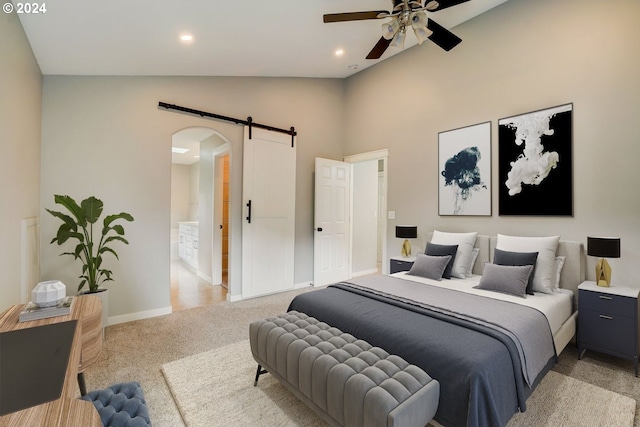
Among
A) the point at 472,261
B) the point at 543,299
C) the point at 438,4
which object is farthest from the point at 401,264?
the point at 438,4

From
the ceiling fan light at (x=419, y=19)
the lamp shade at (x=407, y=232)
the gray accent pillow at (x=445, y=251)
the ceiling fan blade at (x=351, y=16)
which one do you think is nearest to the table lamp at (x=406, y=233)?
the lamp shade at (x=407, y=232)

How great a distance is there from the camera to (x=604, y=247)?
8.28ft

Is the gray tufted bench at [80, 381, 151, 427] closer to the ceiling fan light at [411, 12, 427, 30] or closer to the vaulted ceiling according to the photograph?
the vaulted ceiling

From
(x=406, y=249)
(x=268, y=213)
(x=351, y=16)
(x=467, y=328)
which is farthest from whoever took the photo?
(x=268, y=213)

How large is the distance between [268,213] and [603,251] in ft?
12.3

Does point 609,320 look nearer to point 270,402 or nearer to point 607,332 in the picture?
point 607,332

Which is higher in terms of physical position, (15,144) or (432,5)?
(432,5)

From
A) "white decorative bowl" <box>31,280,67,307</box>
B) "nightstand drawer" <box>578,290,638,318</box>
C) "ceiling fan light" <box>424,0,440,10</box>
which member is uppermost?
"ceiling fan light" <box>424,0,440,10</box>

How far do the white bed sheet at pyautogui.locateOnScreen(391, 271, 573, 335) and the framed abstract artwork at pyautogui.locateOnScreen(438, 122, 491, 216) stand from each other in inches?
42.5

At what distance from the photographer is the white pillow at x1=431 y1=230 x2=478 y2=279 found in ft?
10.9

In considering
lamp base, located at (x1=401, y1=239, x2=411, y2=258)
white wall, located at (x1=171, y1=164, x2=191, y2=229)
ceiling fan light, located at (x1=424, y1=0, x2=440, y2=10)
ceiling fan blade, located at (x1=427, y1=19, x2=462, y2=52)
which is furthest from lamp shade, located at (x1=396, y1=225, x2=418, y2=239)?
white wall, located at (x1=171, y1=164, x2=191, y2=229)

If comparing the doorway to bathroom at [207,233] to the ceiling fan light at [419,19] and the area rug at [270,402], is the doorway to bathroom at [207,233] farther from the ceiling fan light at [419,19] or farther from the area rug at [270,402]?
the ceiling fan light at [419,19]

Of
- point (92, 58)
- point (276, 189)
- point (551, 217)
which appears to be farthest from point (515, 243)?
point (92, 58)

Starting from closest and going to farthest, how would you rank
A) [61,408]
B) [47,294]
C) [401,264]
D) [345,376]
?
1. [61,408]
2. [345,376]
3. [47,294]
4. [401,264]
